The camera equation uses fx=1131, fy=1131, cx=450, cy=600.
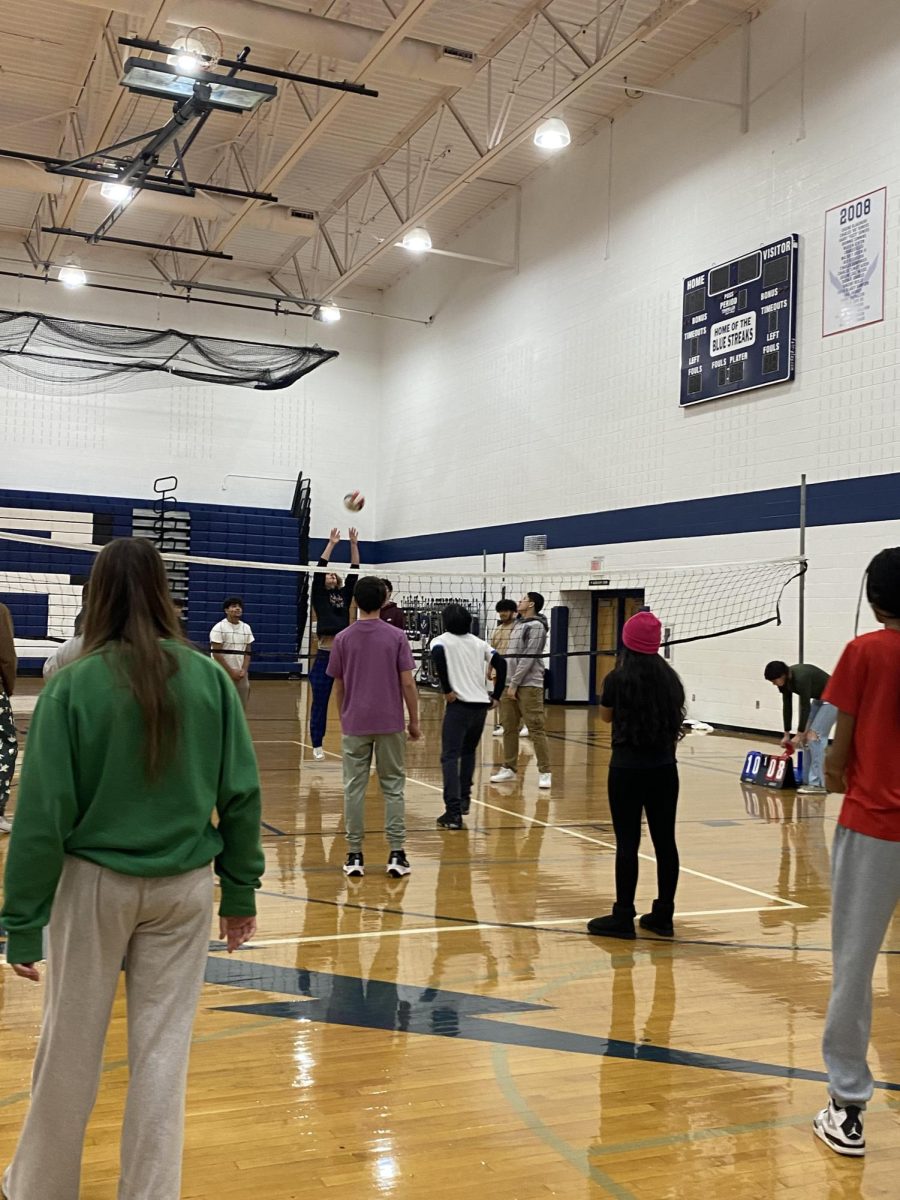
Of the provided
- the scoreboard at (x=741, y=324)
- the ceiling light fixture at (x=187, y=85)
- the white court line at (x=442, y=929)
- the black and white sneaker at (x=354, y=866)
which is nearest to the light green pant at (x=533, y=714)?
the black and white sneaker at (x=354, y=866)

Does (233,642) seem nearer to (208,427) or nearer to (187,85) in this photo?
(187,85)

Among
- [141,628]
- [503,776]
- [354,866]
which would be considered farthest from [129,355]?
[141,628]

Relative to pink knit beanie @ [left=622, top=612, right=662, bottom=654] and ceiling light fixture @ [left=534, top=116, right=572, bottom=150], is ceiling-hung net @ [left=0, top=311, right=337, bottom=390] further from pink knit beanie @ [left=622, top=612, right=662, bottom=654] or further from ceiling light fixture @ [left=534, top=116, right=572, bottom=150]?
pink knit beanie @ [left=622, top=612, right=662, bottom=654]

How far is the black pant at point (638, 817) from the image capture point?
196 inches

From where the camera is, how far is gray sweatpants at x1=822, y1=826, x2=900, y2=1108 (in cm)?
296

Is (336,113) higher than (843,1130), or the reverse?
(336,113)

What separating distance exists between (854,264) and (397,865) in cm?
891

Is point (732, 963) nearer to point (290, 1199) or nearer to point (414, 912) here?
point (414, 912)

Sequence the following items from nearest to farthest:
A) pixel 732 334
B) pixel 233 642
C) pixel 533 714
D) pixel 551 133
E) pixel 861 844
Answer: pixel 861 844 < pixel 533 714 < pixel 233 642 < pixel 551 133 < pixel 732 334

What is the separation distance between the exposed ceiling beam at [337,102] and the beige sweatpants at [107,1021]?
34.5 ft

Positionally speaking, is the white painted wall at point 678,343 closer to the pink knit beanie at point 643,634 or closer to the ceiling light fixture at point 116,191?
the ceiling light fixture at point 116,191

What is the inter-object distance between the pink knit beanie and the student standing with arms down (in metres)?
3.00

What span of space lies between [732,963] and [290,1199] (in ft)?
8.47

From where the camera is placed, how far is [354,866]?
6.07 meters
